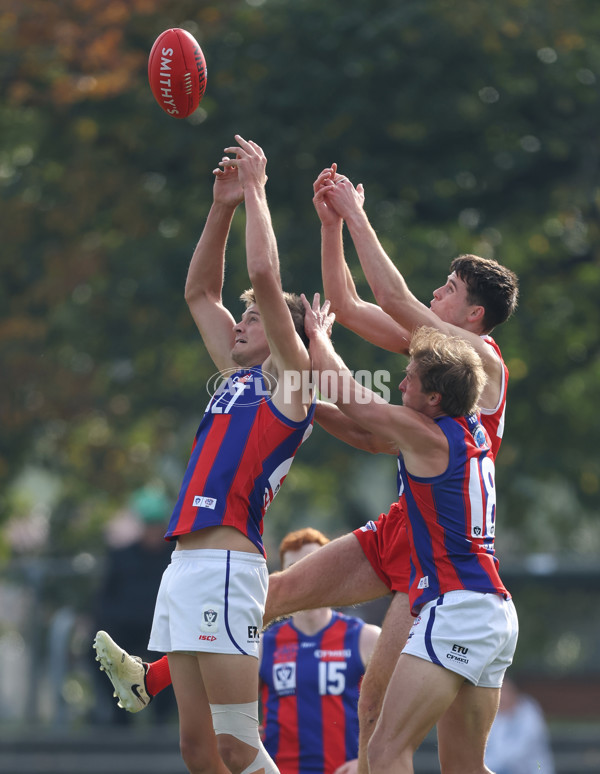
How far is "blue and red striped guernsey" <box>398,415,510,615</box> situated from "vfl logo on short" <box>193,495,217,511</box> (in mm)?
903

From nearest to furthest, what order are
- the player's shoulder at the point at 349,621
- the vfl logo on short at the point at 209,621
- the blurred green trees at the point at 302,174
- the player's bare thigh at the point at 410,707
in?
1. the player's bare thigh at the point at 410,707
2. the vfl logo on short at the point at 209,621
3. the player's shoulder at the point at 349,621
4. the blurred green trees at the point at 302,174

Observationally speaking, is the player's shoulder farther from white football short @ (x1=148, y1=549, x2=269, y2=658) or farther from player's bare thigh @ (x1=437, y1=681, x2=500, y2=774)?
player's bare thigh @ (x1=437, y1=681, x2=500, y2=774)

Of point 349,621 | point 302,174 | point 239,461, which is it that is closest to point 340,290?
point 239,461

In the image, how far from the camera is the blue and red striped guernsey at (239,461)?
5.79m

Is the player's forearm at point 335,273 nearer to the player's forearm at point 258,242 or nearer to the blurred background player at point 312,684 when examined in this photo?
the player's forearm at point 258,242

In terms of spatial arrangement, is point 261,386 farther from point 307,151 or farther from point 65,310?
point 65,310

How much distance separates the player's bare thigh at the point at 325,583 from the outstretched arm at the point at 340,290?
113 cm

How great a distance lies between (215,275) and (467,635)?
2381 mm

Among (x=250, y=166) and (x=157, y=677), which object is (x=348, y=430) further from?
(x=157, y=677)

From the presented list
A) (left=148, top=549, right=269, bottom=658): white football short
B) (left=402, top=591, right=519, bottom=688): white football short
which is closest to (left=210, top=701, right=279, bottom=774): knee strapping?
(left=148, top=549, right=269, bottom=658): white football short

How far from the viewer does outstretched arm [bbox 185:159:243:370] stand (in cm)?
648

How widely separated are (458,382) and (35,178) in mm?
10891

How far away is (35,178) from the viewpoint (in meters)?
15.4

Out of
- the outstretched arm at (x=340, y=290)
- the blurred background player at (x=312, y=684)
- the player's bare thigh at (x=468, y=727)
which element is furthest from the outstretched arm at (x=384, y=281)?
the blurred background player at (x=312, y=684)
